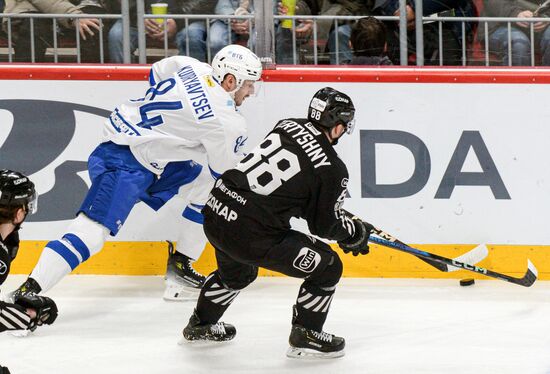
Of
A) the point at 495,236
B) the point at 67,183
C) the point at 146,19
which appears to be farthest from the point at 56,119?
the point at 495,236

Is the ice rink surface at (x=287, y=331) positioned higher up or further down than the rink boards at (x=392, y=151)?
further down

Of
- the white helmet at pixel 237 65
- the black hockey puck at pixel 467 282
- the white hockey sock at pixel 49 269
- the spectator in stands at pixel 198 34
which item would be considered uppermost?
the spectator in stands at pixel 198 34

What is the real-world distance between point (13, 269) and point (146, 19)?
1.46 metres

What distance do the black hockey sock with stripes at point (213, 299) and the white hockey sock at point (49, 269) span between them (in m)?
0.72

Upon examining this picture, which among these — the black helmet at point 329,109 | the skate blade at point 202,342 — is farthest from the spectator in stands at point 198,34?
the skate blade at point 202,342

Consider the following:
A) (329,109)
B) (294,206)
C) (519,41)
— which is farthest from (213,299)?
(519,41)

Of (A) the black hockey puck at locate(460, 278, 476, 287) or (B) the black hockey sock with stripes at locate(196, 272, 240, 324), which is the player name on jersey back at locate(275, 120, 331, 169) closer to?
(B) the black hockey sock with stripes at locate(196, 272, 240, 324)

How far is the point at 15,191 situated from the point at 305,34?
2.88 meters

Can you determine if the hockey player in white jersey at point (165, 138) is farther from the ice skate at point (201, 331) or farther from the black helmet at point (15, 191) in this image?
the black helmet at point (15, 191)

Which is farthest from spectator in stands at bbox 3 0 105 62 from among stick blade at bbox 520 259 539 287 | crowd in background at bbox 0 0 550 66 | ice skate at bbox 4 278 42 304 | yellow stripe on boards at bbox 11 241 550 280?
stick blade at bbox 520 259 539 287

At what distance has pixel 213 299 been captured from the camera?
4.67m

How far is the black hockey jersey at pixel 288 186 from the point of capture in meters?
4.33

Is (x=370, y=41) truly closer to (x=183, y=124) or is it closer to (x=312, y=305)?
(x=183, y=124)

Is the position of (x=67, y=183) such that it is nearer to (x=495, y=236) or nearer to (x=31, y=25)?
(x=31, y=25)
